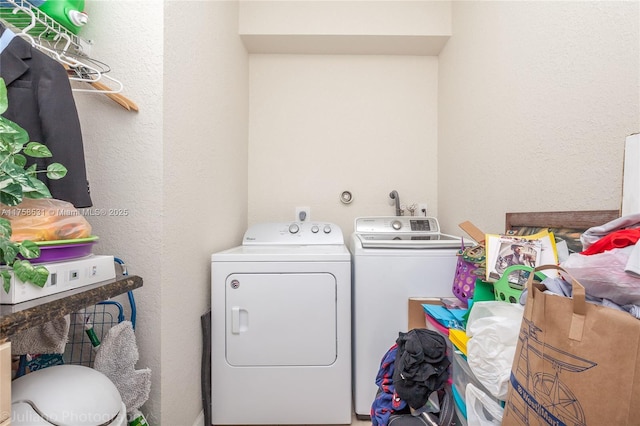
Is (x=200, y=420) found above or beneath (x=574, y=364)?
beneath

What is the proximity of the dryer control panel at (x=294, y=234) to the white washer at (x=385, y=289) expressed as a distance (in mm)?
517

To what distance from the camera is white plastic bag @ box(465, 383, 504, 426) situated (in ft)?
2.80

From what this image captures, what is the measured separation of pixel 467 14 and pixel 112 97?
209 cm

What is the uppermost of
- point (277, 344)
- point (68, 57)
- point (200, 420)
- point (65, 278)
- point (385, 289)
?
point (68, 57)

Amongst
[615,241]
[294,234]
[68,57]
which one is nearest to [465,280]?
[615,241]

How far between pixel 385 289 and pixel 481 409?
71 centimetres

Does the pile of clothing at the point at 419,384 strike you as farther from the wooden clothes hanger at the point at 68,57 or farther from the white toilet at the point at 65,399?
the wooden clothes hanger at the point at 68,57

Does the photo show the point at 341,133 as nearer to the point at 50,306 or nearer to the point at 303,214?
the point at 303,214

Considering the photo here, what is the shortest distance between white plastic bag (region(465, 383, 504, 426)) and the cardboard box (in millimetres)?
648

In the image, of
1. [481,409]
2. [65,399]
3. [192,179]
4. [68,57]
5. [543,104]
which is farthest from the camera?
[192,179]

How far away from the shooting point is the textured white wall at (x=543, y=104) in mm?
973

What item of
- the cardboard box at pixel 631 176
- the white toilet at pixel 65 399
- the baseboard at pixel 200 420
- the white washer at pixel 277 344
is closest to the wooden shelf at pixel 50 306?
the white toilet at pixel 65 399

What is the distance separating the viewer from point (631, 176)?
2.76ft

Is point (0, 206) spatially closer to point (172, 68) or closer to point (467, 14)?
point (172, 68)
